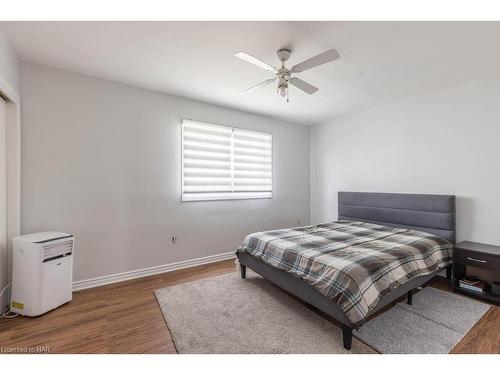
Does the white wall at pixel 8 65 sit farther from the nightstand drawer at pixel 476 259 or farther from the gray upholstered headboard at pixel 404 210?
A: the nightstand drawer at pixel 476 259

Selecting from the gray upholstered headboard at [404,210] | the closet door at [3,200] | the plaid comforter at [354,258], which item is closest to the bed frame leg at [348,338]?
the plaid comforter at [354,258]

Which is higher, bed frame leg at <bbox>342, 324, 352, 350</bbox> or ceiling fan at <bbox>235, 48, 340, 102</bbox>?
ceiling fan at <bbox>235, 48, 340, 102</bbox>

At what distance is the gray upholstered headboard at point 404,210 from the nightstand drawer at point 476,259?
41 centimetres

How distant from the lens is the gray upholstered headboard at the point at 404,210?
303cm

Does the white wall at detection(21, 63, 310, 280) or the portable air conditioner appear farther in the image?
the white wall at detection(21, 63, 310, 280)

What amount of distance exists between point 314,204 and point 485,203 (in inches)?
107

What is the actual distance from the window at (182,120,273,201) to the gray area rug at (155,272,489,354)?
5.27 ft

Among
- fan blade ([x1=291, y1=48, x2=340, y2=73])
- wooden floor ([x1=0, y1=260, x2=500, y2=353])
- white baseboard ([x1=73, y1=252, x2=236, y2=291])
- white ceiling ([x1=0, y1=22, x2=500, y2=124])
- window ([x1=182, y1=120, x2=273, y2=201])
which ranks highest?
white ceiling ([x1=0, y1=22, x2=500, y2=124])

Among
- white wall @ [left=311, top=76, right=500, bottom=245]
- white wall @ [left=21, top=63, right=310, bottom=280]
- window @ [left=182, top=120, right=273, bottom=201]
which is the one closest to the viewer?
white wall @ [left=21, top=63, right=310, bottom=280]

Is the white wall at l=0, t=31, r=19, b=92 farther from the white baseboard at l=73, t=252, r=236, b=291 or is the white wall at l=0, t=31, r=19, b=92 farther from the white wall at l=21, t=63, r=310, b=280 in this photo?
the white baseboard at l=73, t=252, r=236, b=291

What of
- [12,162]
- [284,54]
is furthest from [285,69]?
[12,162]

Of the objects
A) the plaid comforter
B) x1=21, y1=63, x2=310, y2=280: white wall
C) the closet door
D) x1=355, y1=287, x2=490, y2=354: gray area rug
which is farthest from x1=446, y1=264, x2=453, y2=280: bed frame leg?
the closet door

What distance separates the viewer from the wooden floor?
176cm
